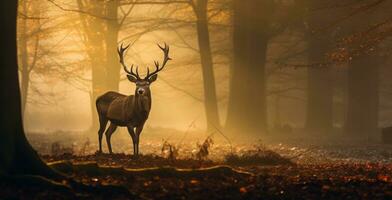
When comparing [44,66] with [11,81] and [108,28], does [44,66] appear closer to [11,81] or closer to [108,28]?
[108,28]

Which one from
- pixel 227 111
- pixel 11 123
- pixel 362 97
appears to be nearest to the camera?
pixel 11 123

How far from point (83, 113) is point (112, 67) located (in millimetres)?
48650

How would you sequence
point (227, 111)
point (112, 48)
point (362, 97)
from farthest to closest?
point (112, 48) < point (362, 97) < point (227, 111)

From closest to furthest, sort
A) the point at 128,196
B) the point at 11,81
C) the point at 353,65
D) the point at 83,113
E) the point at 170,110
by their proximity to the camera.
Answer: the point at 128,196, the point at 11,81, the point at 353,65, the point at 170,110, the point at 83,113

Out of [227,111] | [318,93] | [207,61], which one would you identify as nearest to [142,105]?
[227,111]

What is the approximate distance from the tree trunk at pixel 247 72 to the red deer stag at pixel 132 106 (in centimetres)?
1267

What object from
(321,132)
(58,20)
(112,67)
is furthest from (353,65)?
(58,20)

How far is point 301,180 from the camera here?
11.1 meters

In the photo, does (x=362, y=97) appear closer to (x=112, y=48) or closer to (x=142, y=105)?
(x=112, y=48)

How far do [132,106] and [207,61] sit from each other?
15984mm

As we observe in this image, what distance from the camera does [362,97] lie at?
3444 centimetres

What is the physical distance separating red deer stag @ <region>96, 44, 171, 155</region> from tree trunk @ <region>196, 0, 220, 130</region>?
13789 mm

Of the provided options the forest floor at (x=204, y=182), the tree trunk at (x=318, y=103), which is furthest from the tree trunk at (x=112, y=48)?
the forest floor at (x=204, y=182)

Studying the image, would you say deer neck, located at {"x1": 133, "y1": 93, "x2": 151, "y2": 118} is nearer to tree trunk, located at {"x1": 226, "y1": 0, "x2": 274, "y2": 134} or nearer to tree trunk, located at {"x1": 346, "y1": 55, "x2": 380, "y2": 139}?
tree trunk, located at {"x1": 226, "y1": 0, "x2": 274, "y2": 134}
